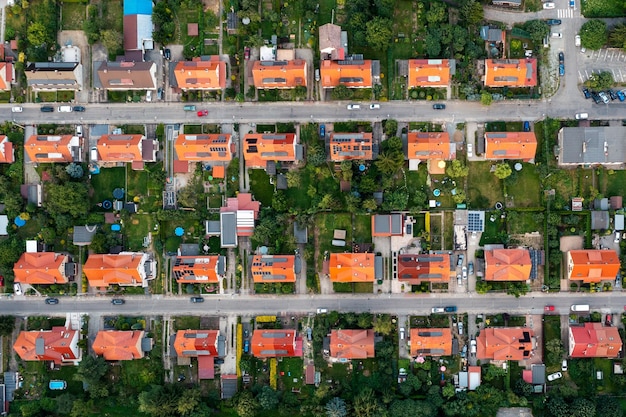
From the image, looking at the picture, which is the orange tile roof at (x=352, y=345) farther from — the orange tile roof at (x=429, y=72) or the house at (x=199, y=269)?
the orange tile roof at (x=429, y=72)

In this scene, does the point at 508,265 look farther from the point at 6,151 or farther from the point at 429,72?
the point at 6,151

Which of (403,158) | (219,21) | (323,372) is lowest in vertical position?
(323,372)

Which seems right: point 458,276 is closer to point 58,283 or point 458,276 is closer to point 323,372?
point 323,372

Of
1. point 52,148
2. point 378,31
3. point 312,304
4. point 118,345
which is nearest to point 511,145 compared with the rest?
point 378,31

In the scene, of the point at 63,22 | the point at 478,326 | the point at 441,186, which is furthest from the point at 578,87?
the point at 63,22

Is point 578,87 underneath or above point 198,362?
above

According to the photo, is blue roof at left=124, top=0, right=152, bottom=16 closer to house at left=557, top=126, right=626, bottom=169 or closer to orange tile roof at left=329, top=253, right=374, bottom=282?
orange tile roof at left=329, top=253, right=374, bottom=282
